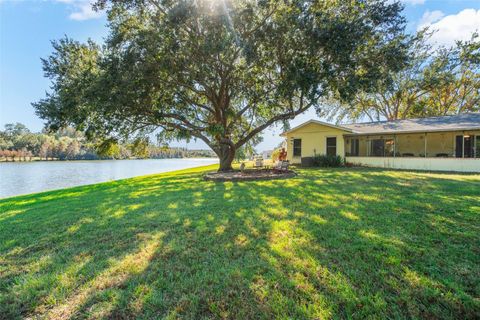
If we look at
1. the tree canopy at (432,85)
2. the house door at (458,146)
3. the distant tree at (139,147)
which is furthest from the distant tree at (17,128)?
the house door at (458,146)

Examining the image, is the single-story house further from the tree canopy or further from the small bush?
the tree canopy

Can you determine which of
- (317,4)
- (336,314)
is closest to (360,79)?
(317,4)

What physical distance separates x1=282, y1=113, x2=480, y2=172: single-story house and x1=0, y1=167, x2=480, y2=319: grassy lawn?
441 inches

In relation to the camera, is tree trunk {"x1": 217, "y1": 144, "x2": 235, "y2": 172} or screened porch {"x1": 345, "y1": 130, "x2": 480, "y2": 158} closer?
tree trunk {"x1": 217, "y1": 144, "x2": 235, "y2": 172}

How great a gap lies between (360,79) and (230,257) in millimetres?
10466

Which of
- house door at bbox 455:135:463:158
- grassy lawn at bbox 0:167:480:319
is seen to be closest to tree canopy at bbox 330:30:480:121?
house door at bbox 455:135:463:158

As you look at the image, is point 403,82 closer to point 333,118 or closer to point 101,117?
point 333,118

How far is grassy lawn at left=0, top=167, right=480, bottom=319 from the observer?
2127 millimetres

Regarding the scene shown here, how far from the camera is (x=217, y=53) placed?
34.7 ft

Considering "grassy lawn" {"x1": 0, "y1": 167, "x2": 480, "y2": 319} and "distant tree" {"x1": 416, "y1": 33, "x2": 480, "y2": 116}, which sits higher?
"distant tree" {"x1": 416, "y1": 33, "x2": 480, "y2": 116}

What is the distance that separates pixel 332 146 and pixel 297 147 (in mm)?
2921

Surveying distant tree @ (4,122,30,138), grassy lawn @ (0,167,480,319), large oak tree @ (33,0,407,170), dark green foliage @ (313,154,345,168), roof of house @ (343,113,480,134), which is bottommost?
grassy lawn @ (0,167,480,319)

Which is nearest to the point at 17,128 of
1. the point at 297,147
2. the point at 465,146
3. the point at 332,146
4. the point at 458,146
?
the point at 297,147

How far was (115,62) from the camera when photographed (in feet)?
34.3
